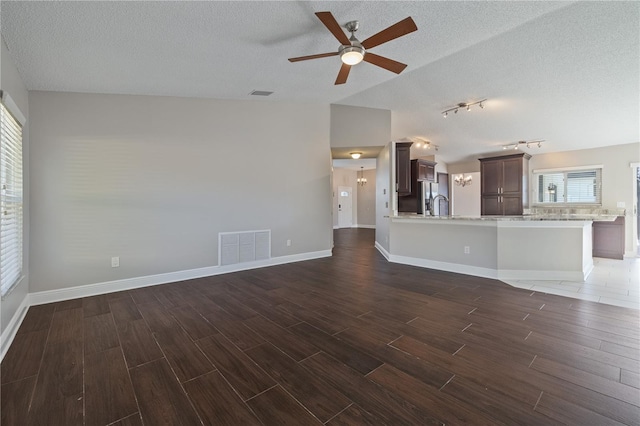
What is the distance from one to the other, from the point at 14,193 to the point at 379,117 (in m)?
5.28

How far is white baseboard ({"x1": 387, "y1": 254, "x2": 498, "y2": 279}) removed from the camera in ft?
13.4

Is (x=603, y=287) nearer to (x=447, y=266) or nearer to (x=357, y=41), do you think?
(x=447, y=266)

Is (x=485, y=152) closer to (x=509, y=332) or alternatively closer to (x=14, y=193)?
(x=509, y=332)

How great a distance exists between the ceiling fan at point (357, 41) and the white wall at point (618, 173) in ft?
21.7

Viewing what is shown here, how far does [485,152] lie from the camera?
7527 mm

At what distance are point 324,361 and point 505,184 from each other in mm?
7277

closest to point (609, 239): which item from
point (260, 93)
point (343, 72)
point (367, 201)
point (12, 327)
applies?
point (343, 72)

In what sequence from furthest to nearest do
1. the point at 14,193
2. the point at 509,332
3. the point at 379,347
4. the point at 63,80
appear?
1. the point at 63,80
2. the point at 14,193
3. the point at 509,332
4. the point at 379,347

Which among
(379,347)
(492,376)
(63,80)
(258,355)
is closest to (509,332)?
(492,376)

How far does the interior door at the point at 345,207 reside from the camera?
11727 mm

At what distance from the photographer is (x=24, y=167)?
2867 mm

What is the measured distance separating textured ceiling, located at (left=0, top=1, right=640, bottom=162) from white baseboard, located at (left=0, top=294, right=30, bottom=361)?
232 cm

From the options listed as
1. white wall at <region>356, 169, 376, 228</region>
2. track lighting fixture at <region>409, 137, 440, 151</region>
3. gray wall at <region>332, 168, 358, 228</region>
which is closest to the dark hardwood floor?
track lighting fixture at <region>409, 137, 440, 151</region>

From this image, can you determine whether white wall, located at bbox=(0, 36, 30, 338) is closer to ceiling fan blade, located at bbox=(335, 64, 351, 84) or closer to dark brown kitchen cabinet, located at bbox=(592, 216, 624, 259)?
ceiling fan blade, located at bbox=(335, 64, 351, 84)
